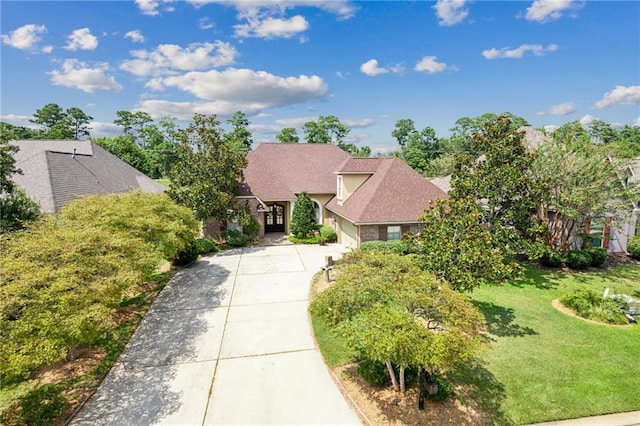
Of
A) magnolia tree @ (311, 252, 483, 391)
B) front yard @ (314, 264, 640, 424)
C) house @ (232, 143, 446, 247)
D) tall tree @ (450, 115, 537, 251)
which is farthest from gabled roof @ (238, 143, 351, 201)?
magnolia tree @ (311, 252, 483, 391)

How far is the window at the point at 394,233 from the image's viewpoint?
2100 centimetres

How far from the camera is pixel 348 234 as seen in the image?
77.2 ft

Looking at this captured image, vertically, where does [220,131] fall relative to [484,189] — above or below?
above

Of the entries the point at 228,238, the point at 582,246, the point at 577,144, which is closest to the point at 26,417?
the point at 228,238

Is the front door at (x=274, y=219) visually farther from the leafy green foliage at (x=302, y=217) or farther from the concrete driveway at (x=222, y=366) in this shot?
the concrete driveway at (x=222, y=366)

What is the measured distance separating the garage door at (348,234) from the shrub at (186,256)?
9.94 metres

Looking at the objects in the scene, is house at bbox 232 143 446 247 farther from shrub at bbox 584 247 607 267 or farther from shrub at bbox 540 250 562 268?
shrub at bbox 584 247 607 267

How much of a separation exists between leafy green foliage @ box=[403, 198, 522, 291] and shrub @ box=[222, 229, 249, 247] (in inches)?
595

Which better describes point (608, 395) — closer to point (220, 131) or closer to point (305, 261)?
point (305, 261)

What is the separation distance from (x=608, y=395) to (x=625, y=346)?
3698 mm

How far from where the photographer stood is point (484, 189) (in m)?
15.6

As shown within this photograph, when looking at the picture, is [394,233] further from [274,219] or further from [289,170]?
[289,170]

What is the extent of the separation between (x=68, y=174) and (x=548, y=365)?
27812 millimetres

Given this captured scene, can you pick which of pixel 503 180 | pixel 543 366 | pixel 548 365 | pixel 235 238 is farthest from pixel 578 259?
pixel 235 238
